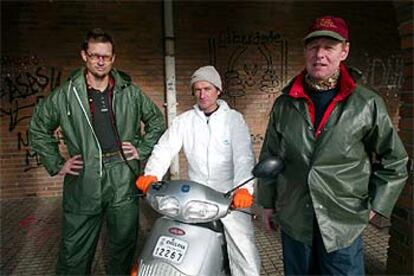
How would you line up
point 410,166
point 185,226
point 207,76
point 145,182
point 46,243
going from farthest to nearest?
point 46,243
point 410,166
point 207,76
point 145,182
point 185,226

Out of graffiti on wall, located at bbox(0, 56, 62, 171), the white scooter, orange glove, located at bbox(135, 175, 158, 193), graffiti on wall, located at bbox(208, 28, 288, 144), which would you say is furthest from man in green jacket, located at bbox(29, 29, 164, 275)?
graffiti on wall, located at bbox(208, 28, 288, 144)

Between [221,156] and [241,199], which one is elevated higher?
[221,156]

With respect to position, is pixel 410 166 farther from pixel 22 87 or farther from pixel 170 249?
pixel 22 87

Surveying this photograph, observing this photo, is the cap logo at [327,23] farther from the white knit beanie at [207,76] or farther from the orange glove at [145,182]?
the orange glove at [145,182]

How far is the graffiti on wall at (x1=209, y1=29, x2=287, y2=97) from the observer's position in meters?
6.02

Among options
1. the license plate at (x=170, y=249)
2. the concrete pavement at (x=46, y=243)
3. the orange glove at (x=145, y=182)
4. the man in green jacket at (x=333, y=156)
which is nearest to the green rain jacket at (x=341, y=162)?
the man in green jacket at (x=333, y=156)

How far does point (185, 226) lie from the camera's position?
201cm

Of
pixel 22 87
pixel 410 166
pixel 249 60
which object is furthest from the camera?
pixel 249 60

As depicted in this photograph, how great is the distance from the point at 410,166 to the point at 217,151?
1.39m

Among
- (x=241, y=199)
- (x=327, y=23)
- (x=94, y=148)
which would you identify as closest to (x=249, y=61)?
(x=94, y=148)

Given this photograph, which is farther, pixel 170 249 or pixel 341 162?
pixel 170 249

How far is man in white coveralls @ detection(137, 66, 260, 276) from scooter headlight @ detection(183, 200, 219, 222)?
44 centimetres

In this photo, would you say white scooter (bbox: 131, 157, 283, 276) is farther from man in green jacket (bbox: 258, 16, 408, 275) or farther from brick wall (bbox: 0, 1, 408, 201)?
brick wall (bbox: 0, 1, 408, 201)

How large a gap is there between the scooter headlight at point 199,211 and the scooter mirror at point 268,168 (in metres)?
0.27
